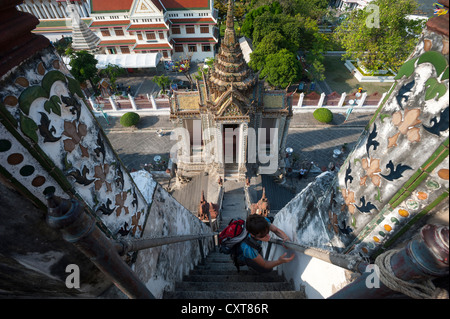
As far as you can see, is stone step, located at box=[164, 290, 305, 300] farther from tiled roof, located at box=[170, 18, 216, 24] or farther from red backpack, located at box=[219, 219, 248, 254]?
tiled roof, located at box=[170, 18, 216, 24]

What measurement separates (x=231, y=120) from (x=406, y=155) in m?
10.8

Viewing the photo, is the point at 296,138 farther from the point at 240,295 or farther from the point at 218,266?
the point at 240,295

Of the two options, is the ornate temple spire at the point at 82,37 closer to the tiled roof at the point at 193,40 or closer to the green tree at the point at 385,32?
the tiled roof at the point at 193,40

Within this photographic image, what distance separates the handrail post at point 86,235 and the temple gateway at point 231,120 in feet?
36.6

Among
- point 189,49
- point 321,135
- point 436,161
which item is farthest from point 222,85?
point 189,49

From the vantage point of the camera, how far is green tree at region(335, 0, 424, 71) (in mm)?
22984

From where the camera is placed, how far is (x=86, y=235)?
2039 millimetres

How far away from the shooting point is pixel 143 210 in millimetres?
5062

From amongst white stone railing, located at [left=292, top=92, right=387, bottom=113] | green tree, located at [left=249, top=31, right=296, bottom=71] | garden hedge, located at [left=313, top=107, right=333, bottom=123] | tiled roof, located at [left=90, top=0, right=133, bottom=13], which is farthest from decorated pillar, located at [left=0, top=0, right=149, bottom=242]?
tiled roof, located at [left=90, top=0, right=133, bottom=13]

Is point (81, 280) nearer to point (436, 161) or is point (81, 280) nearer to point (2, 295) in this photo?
point (2, 295)

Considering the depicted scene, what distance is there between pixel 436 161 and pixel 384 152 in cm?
70

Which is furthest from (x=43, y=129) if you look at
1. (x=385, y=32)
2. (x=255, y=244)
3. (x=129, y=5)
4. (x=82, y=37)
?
(x=82, y=37)

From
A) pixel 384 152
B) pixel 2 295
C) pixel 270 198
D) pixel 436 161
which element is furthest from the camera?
pixel 270 198

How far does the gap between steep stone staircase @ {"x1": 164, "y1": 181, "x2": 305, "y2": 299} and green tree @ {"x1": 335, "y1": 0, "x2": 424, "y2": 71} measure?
2644 centimetres
